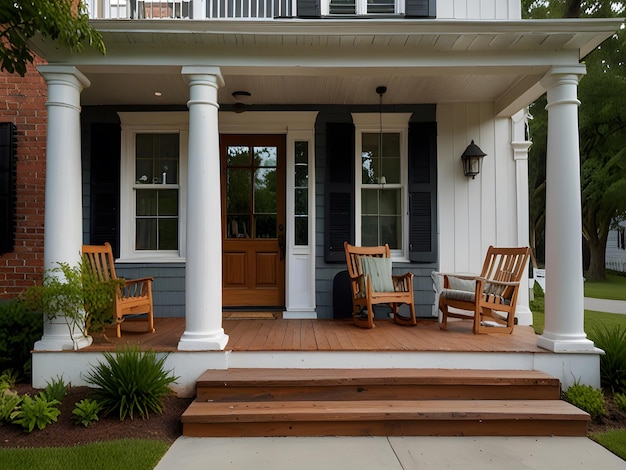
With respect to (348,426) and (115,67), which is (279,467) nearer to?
(348,426)

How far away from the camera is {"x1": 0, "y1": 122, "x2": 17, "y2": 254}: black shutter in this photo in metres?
4.87

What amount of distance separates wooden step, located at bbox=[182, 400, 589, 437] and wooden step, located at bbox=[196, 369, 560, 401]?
8.2 inches

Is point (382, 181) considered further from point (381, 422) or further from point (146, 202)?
point (381, 422)

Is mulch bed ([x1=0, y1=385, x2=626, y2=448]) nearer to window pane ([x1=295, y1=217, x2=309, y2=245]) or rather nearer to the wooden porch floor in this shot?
the wooden porch floor

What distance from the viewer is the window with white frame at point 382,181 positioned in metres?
5.28

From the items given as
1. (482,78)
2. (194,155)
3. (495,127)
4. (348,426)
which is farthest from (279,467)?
(495,127)

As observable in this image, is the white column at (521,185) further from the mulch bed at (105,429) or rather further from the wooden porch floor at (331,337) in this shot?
the mulch bed at (105,429)

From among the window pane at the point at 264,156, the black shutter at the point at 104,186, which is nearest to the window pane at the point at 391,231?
the window pane at the point at 264,156

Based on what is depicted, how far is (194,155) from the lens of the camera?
3.56m

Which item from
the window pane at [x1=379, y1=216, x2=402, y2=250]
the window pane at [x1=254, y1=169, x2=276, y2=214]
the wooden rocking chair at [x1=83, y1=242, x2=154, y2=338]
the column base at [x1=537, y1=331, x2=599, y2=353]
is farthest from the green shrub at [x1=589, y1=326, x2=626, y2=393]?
the wooden rocking chair at [x1=83, y1=242, x2=154, y2=338]

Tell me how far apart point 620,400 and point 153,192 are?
4.97 meters

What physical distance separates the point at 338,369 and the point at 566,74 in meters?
3.07

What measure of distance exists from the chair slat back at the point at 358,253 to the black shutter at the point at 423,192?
0.45m

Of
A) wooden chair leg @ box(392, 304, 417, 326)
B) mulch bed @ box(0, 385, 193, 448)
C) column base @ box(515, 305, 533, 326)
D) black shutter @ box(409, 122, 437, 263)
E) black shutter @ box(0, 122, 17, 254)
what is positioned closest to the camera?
mulch bed @ box(0, 385, 193, 448)
